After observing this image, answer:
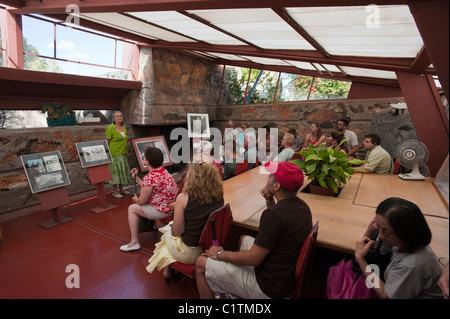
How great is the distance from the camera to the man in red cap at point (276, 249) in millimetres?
1503

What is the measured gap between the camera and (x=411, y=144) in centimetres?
307

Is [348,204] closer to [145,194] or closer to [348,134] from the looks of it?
[145,194]

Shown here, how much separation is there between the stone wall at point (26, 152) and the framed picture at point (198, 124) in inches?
105

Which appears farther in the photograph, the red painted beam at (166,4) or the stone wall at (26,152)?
the stone wall at (26,152)

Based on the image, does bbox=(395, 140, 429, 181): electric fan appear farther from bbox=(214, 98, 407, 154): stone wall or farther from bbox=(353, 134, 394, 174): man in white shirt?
bbox=(214, 98, 407, 154): stone wall

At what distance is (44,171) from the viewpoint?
133 inches

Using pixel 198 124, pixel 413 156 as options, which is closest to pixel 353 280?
pixel 413 156

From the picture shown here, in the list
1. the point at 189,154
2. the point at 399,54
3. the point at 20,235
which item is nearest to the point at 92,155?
the point at 20,235

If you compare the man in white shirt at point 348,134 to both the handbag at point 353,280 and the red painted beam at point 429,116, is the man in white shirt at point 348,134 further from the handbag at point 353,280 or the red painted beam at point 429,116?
the handbag at point 353,280

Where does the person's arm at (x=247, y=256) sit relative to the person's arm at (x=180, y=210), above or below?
below

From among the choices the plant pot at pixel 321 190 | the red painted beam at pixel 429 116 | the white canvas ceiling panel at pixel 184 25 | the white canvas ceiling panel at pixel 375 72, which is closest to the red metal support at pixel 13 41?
the white canvas ceiling panel at pixel 184 25

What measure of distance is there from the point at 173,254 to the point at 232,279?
633 mm

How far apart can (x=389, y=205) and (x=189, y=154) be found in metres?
6.68

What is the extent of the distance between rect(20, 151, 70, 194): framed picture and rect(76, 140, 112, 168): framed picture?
33cm
